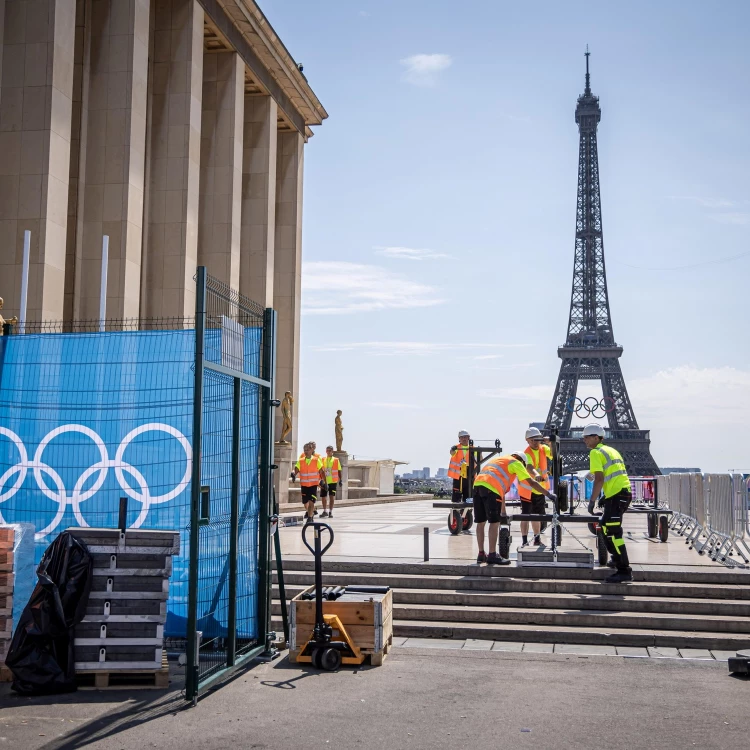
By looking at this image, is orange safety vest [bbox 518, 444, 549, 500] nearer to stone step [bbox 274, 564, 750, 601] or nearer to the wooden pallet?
stone step [bbox 274, 564, 750, 601]

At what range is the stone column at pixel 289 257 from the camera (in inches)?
1570

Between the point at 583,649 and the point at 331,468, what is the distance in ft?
50.5

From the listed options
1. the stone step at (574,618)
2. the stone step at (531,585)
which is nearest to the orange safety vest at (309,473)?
the stone step at (531,585)

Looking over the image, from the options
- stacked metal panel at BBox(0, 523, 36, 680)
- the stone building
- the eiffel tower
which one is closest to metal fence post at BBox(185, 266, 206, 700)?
stacked metal panel at BBox(0, 523, 36, 680)

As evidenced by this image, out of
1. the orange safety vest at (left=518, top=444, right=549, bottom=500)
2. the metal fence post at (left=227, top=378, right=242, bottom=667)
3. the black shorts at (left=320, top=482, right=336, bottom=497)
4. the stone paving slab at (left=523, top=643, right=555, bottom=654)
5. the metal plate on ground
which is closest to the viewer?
the metal fence post at (left=227, top=378, right=242, bottom=667)

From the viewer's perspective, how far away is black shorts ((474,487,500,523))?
40.3ft

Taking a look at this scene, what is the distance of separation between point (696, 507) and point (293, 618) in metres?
11.0

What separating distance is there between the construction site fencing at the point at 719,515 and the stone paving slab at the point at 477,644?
4.29 meters

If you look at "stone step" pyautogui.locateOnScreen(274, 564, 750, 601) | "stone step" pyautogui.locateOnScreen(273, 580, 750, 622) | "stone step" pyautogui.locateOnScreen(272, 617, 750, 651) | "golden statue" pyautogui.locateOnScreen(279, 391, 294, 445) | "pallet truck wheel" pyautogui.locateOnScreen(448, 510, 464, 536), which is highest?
"golden statue" pyautogui.locateOnScreen(279, 391, 294, 445)

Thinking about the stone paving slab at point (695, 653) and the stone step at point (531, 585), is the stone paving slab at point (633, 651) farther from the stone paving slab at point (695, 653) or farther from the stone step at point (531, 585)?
the stone step at point (531, 585)

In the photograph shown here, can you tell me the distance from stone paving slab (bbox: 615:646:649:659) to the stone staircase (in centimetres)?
11

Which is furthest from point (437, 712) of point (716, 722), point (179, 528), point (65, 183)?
point (65, 183)

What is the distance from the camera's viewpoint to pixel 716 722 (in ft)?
22.6

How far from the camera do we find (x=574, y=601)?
10945mm
